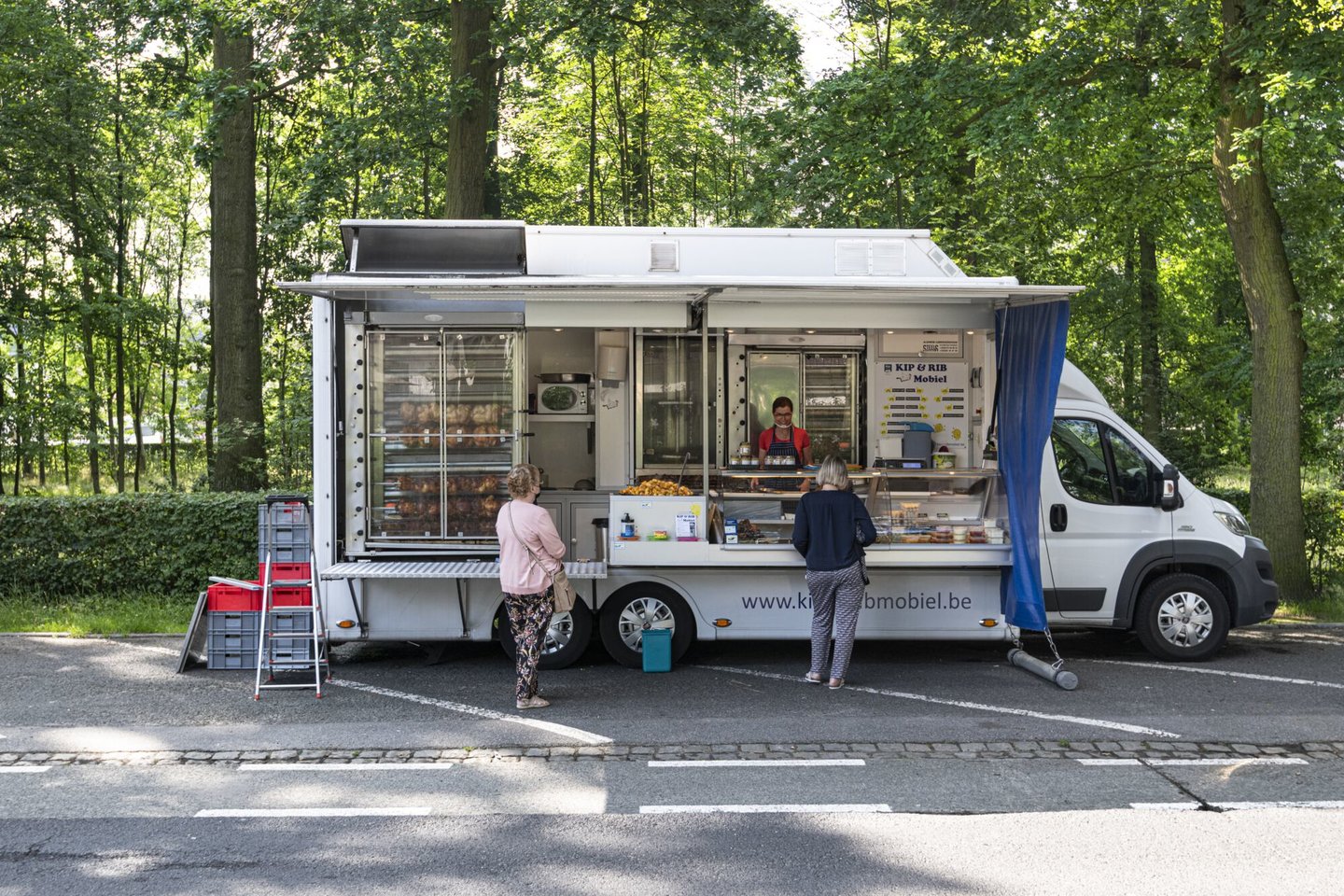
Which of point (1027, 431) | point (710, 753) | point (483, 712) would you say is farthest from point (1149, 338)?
point (710, 753)

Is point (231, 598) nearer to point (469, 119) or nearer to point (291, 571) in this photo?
point (291, 571)

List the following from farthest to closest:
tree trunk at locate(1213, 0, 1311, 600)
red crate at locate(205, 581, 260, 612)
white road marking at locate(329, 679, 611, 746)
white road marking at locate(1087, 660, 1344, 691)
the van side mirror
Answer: tree trunk at locate(1213, 0, 1311, 600) → the van side mirror → red crate at locate(205, 581, 260, 612) → white road marking at locate(1087, 660, 1344, 691) → white road marking at locate(329, 679, 611, 746)

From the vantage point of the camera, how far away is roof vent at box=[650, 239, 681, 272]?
9.61 m

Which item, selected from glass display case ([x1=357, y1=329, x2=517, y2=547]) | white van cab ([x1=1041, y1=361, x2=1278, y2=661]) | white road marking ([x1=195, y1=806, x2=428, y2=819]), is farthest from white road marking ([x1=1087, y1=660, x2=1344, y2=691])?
white road marking ([x1=195, y1=806, x2=428, y2=819])

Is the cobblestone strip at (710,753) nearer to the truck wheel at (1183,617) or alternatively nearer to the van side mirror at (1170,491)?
the truck wheel at (1183,617)

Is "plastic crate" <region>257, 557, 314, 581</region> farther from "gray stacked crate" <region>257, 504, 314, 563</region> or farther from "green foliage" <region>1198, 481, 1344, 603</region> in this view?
"green foliage" <region>1198, 481, 1344, 603</region>

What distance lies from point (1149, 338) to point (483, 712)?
59.7 feet

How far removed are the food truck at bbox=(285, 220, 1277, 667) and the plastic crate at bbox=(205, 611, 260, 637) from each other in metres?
0.63

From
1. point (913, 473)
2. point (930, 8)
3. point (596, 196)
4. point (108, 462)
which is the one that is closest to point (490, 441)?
point (913, 473)

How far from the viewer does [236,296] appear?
14859 mm

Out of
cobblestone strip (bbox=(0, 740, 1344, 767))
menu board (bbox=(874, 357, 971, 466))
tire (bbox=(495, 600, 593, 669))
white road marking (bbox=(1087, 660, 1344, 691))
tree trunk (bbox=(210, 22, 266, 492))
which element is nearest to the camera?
cobblestone strip (bbox=(0, 740, 1344, 767))

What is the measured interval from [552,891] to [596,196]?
22.6 m

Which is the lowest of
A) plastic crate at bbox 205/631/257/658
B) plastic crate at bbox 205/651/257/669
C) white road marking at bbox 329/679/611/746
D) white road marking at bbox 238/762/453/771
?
white road marking at bbox 238/762/453/771

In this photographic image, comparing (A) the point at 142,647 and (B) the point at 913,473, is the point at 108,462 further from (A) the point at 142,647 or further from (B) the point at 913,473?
(B) the point at 913,473
